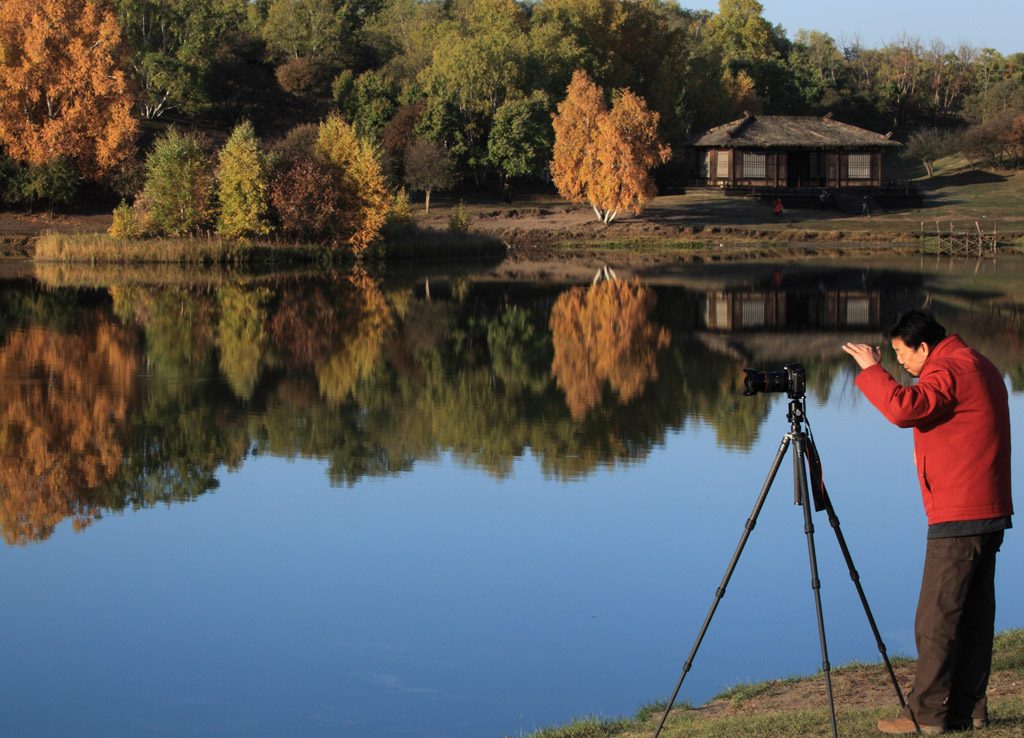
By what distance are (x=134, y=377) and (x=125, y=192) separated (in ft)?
117

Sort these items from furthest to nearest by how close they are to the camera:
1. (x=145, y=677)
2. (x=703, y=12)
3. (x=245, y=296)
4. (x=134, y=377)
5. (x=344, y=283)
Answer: (x=703, y=12) → (x=344, y=283) → (x=245, y=296) → (x=134, y=377) → (x=145, y=677)

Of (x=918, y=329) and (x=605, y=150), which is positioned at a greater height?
(x=605, y=150)

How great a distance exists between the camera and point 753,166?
65000mm

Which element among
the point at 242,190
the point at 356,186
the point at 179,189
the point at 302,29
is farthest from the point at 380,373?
the point at 302,29

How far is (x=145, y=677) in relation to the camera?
7.48 m

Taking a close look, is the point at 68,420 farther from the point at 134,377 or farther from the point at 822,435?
the point at 822,435

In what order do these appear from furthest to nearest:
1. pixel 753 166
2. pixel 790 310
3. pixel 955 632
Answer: pixel 753 166, pixel 790 310, pixel 955 632

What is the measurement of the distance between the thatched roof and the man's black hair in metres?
59.9

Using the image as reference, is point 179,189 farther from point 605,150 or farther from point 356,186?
point 605,150

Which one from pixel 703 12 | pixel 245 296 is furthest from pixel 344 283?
pixel 703 12

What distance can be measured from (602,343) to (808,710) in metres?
17.7

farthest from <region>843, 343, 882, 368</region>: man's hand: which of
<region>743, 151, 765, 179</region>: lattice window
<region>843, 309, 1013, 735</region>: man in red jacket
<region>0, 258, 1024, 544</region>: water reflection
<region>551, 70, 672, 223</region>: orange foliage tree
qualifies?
<region>743, 151, 765, 179</region>: lattice window

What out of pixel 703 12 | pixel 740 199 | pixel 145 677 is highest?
pixel 703 12

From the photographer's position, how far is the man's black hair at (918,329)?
5254 millimetres
